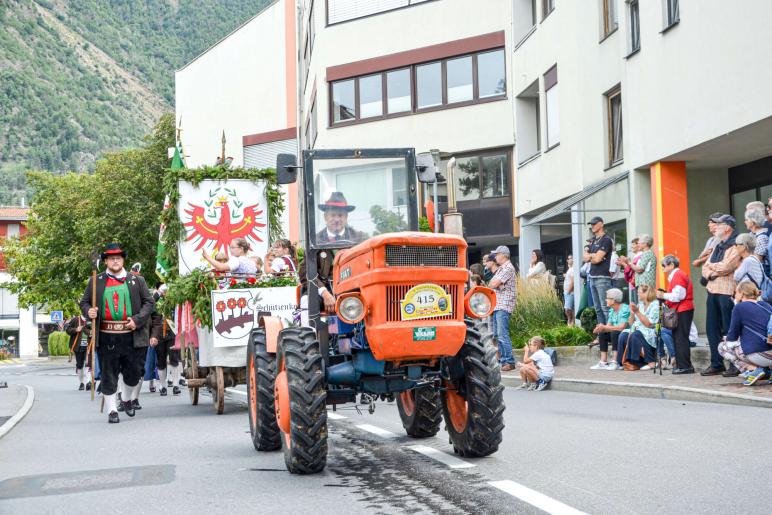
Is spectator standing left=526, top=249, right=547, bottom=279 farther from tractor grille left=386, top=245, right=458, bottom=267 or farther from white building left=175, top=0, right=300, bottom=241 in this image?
white building left=175, top=0, right=300, bottom=241

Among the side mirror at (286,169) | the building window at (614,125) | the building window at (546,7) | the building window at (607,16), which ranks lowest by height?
the side mirror at (286,169)

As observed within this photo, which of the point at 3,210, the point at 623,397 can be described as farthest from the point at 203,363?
the point at 3,210

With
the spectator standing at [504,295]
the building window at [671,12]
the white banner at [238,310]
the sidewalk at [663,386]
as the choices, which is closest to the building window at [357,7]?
the building window at [671,12]

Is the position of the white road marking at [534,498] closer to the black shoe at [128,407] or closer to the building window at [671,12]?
the black shoe at [128,407]

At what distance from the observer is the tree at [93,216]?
159 feet

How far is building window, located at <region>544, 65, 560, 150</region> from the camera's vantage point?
27.2m

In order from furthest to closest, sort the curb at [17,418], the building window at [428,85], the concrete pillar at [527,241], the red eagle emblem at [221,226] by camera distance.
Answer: the building window at [428,85], the concrete pillar at [527,241], the red eagle emblem at [221,226], the curb at [17,418]

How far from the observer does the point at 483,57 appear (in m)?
33.2

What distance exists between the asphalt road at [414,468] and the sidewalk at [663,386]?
0.37 metres

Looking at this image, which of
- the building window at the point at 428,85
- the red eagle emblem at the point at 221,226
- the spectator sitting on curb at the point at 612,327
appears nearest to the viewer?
the red eagle emblem at the point at 221,226

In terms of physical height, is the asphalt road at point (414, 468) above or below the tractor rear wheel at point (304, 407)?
below

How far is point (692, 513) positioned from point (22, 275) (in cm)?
5848

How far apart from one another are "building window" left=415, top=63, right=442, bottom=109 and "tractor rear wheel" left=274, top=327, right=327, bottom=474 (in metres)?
26.8

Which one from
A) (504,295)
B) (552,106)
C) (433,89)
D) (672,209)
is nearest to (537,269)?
(672,209)
